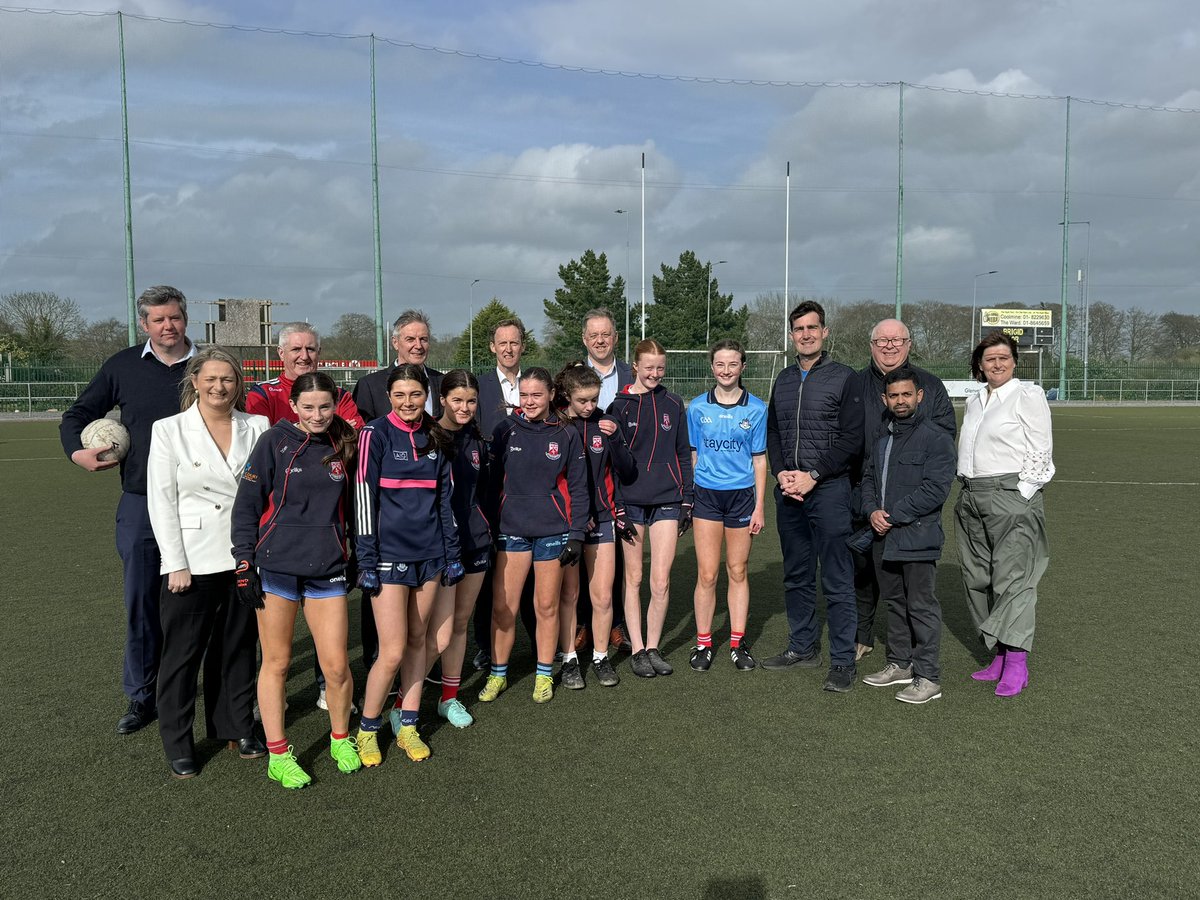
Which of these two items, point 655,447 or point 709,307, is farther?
point 709,307

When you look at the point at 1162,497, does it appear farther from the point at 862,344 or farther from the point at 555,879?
the point at 862,344

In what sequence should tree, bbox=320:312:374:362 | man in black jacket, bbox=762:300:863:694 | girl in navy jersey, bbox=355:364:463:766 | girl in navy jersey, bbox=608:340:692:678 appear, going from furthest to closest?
1. tree, bbox=320:312:374:362
2. girl in navy jersey, bbox=608:340:692:678
3. man in black jacket, bbox=762:300:863:694
4. girl in navy jersey, bbox=355:364:463:766

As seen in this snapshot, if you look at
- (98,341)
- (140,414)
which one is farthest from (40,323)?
A: (140,414)

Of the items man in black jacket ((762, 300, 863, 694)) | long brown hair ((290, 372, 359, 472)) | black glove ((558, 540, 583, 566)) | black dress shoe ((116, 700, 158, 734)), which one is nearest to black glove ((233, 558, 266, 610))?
long brown hair ((290, 372, 359, 472))

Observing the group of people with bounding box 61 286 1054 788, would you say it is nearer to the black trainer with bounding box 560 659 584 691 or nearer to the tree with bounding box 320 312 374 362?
the black trainer with bounding box 560 659 584 691

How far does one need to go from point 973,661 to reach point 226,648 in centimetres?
409

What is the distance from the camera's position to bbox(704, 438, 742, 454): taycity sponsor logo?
5.16m

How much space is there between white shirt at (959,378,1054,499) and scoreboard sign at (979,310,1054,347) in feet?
189

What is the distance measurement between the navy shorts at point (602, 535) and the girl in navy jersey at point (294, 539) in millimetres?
1492

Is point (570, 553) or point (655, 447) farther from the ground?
point (655, 447)

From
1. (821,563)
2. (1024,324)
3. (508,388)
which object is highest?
(1024,324)

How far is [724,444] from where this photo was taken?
5.17 meters

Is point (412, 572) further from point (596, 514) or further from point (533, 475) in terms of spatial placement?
point (596, 514)

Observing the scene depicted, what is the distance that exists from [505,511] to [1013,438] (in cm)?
270
